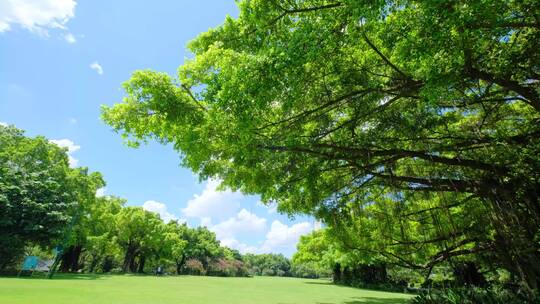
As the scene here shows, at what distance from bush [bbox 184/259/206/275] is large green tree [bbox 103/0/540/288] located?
36632 mm

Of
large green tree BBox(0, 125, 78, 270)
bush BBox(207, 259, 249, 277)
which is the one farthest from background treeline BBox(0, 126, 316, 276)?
bush BBox(207, 259, 249, 277)

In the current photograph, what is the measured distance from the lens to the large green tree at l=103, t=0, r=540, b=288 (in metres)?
3.10

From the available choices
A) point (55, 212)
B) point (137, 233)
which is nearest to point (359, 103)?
point (55, 212)

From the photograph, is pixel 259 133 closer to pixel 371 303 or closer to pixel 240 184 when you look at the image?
pixel 240 184

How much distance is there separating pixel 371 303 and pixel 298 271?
191 feet

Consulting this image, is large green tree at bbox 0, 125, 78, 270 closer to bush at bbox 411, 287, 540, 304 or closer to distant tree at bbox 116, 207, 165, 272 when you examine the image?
distant tree at bbox 116, 207, 165, 272

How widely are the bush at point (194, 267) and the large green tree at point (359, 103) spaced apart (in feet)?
→ 120

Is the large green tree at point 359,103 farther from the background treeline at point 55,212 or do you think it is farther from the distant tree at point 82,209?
the distant tree at point 82,209

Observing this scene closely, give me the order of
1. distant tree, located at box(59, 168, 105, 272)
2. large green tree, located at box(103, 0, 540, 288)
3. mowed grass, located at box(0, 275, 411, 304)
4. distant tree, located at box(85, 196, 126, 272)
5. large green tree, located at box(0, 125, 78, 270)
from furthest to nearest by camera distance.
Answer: distant tree, located at box(85, 196, 126, 272)
distant tree, located at box(59, 168, 105, 272)
large green tree, located at box(0, 125, 78, 270)
mowed grass, located at box(0, 275, 411, 304)
large green tree, located at box(103, 0, 540, 288)

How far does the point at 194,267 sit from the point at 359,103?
41.2 metres

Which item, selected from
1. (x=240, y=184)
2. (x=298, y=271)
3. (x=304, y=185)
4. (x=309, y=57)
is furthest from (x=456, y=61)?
(x=298, y=271)

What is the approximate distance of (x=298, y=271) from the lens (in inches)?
2584

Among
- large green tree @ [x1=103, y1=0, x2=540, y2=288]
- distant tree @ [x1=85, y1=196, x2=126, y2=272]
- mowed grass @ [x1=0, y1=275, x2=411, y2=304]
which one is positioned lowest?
mowed grass @ [x1=0, y1=275, x2=411, y2=304]

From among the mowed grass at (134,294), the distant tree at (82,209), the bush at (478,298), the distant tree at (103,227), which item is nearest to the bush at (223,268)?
the distant tree at (103,227)
